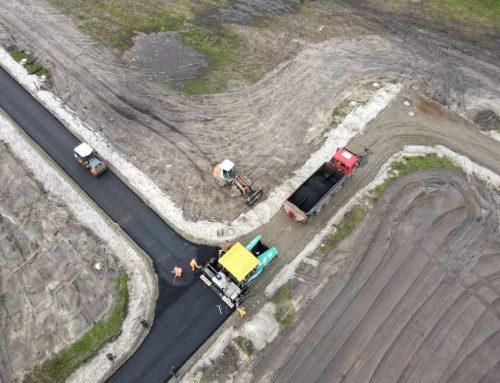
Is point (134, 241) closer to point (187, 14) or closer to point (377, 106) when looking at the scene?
point (377, 106)

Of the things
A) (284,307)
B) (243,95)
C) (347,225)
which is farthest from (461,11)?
(284,307)

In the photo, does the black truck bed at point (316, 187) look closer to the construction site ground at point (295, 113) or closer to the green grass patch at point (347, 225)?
the construction site ground at point (295, 113)

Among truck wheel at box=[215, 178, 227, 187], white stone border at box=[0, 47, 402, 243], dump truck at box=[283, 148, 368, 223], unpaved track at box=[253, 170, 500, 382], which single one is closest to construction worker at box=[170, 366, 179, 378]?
unpaved track at box=[253, 170, 500, 382]

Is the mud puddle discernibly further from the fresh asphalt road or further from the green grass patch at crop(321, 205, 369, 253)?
the green grass patch at crop(321, 205, 369, 253)

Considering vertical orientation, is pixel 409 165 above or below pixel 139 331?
above

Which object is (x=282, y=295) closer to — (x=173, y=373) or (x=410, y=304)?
(x=173, y=373)

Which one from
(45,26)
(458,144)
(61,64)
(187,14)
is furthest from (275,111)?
(45,26)
